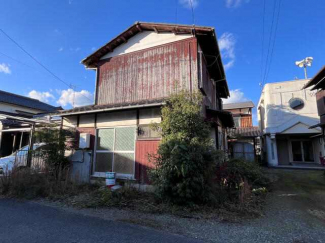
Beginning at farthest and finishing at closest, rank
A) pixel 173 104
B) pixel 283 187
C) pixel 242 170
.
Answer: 1. pixel 283 187
2. pixel 242 170
3. pixel 173 104

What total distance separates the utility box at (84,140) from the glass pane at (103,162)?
618mm

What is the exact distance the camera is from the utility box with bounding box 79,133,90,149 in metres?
7.77

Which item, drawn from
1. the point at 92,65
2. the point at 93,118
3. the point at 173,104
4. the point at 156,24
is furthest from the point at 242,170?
the point at 92,65

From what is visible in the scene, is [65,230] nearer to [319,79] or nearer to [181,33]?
[181,33]

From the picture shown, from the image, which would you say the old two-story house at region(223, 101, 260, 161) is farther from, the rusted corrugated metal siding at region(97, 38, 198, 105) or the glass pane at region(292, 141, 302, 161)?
the rusted corrugated metal siding at region(97, 38, 198, 105)

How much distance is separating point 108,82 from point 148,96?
2.61 m

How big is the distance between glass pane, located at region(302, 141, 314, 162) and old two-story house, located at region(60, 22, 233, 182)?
13.0 m

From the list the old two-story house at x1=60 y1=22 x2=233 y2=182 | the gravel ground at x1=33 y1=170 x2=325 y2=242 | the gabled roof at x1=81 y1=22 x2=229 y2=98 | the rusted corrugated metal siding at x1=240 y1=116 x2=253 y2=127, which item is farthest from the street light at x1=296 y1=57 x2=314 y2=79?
the gravel ground at x1=33 y1=170 x2=325 y2=242

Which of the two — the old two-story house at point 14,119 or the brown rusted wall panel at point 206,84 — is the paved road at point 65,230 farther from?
the brown rusted wall panel at point 206,84

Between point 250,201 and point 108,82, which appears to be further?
point 108,82

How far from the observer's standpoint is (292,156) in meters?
17.0

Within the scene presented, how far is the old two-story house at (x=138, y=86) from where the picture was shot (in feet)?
23.3

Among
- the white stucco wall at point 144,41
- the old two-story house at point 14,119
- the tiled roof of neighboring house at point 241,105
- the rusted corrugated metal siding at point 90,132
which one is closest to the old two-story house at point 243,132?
the tiled roof of neighboring house at point 241,105

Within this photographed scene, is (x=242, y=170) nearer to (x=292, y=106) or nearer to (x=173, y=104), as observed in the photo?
(x=173, y=104)
